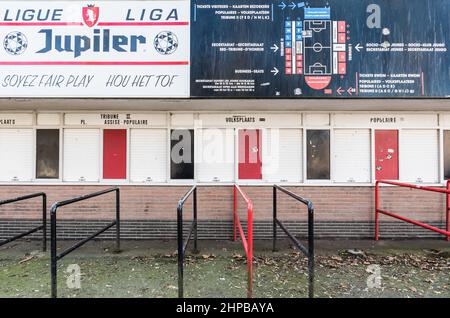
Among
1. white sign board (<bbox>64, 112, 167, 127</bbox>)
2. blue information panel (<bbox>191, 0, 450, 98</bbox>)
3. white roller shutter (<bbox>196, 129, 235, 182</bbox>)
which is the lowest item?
white roller shutter (<bbox>196, 129, 235, 182</bbox>)

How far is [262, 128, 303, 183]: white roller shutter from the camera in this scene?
5.95m

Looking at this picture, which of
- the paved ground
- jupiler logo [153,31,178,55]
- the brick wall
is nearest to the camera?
the paved ground

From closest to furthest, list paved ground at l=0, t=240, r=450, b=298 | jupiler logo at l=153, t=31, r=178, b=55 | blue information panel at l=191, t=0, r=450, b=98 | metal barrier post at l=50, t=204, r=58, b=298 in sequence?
metal barrier post at l=50, t=204, r=58, b=298 → paved ground at l=0, t=240, r=450, b=298 → blue information panel at l=191, t=0, r=450, b=98 → jupiler logo at l=153, t=31, r=178, b=55

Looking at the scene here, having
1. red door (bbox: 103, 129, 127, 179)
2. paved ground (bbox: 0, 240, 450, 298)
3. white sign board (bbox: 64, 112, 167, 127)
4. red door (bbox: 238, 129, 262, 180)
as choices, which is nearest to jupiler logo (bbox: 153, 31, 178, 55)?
white sign board (bbox: 64, 112, 167, 127)

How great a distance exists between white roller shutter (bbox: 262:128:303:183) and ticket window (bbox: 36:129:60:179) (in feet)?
14.0

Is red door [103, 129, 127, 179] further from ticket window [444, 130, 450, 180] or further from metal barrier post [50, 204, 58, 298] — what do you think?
ticket window [444, 130, 450, 180]

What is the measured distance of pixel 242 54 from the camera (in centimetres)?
496

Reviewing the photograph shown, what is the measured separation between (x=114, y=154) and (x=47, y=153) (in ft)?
4.55

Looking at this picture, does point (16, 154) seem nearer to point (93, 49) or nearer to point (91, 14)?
point (93, 49)

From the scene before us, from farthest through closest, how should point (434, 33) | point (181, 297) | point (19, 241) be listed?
point (19, 241) < point (434, 33) < point (181, 297)

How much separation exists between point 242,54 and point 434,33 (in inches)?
129

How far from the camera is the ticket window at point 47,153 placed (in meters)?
5.95

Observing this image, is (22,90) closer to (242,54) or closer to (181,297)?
(242,54)

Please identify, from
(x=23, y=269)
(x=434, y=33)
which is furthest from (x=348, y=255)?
(x=23, y=269)
